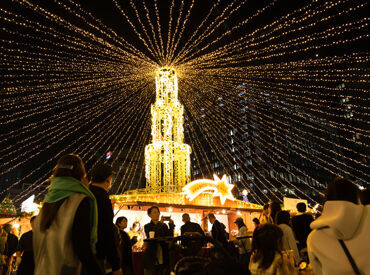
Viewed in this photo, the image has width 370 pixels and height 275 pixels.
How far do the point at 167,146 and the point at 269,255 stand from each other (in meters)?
16.4

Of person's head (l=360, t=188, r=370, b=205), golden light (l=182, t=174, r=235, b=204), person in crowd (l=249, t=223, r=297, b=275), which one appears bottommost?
golden light (l=182, t=174, r=235, b=204)

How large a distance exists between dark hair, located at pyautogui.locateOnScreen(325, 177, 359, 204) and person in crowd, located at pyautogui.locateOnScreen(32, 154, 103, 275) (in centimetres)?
207

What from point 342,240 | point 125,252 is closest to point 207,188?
point 125,252

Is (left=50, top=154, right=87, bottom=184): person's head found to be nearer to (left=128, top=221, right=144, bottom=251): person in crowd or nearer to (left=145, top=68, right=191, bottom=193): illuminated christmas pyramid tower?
(left=128, top=221, right=144, bottom=251): person in crowd

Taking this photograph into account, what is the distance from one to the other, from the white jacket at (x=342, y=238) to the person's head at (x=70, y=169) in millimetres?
2080

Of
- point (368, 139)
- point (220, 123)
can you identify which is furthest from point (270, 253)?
point (220, 123)

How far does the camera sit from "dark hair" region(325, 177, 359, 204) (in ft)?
8.06

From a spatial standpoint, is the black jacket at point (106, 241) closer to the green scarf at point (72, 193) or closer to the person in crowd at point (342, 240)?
the green scarf at point (72, 193)

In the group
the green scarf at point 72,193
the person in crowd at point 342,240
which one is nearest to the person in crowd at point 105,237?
the green scarf at point 72,193

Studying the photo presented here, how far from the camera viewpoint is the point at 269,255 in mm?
3016

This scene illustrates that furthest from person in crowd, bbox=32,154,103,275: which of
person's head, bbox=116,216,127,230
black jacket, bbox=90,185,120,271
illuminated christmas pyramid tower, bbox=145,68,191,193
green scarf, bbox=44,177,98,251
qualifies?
illuminated christmas pyramid tower, bbox=145,68,191,193

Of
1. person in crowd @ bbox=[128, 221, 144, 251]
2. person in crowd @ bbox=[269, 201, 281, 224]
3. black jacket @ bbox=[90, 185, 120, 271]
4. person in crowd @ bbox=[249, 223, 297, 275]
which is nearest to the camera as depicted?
black jacket @ bbox=[90, 185, 120, 271]

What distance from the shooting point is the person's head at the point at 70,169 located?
2312 millimetres

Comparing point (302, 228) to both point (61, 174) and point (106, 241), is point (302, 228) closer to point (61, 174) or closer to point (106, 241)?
point (106, 241)
